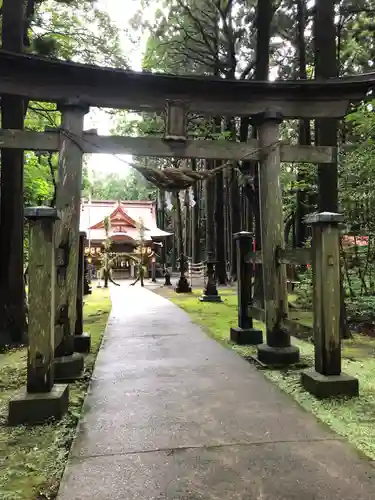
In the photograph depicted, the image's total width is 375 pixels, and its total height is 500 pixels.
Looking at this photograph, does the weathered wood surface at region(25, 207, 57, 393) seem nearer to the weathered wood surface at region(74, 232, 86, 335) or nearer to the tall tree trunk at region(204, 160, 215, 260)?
the weathered wood surface at region(74, 232, 86, 335)

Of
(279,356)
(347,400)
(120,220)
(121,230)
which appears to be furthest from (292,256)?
(120,220)

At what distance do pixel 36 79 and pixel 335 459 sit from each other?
4939 mm

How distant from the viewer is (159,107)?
214 inches

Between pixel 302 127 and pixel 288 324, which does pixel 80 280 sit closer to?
pixel 288 324

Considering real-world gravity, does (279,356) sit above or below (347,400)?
above

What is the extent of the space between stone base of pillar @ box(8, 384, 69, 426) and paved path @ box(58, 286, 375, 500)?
0.27 meters

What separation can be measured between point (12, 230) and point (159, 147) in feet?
9.77

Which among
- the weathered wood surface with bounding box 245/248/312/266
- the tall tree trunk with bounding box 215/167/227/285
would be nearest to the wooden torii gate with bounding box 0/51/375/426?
the weathered wood surface with bounding box 245/248/312/266

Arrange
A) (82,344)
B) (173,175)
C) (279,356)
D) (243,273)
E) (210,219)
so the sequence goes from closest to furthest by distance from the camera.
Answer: (279,356) → (173,175) → (82,344) → (243,273) → (210,219)

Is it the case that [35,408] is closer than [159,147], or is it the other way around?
[35,408]

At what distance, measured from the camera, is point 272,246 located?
5293 millimetres

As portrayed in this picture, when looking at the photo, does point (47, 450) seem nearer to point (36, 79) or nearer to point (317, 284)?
point (317, 284)

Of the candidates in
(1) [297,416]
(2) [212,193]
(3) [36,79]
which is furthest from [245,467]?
(2) [212,193]

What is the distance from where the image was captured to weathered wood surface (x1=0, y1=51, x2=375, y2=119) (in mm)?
4922
